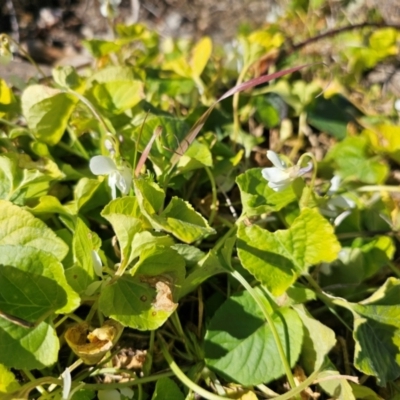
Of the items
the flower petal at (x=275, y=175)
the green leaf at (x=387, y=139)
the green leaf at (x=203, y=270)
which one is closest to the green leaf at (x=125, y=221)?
the green leaf at (x=203, y=270)

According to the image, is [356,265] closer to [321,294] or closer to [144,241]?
[321,294]

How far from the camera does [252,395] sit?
0.76 m

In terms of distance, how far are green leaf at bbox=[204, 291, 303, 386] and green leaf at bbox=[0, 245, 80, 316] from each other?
0.24 metres

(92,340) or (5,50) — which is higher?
(5,50)

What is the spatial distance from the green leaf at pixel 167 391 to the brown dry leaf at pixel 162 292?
0.39ft

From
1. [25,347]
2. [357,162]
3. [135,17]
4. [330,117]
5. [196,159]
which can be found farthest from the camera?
[135,17]

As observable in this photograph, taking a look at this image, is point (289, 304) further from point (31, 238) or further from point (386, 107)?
point (386, 107)

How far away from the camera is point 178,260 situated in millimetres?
726

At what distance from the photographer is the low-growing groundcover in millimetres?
709

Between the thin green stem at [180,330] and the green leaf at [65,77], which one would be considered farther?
the green leaf at [65,77]

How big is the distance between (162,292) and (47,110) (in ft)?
1.39

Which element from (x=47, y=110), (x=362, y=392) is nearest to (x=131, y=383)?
(x=362, y=392)

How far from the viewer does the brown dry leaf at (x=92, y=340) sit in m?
0.70

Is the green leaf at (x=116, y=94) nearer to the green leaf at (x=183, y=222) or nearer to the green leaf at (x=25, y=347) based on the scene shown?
the green leaf at (x=183, y=222)
